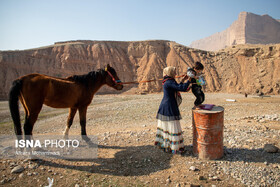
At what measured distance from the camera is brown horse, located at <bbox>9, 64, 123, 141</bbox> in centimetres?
Answer: 409

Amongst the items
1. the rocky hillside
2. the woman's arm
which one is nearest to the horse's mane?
the woman's arm

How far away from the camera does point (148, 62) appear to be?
3675cm

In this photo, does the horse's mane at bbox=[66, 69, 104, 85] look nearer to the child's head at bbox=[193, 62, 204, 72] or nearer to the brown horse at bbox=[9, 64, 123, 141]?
the brown horse at bbox=[9, 64, 123, 141]

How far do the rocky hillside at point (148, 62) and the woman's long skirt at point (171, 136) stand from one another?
2707cm

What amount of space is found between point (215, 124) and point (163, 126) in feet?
4.13

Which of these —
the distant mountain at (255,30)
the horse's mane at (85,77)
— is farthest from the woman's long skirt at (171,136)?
the distant mountain at (255,30)

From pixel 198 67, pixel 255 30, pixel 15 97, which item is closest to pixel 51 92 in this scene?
pixel 15 97

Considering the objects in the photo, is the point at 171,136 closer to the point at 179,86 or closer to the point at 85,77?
the point at 179,86

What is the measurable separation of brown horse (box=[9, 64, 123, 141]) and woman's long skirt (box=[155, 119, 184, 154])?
2101mm

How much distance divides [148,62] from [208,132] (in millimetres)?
33662

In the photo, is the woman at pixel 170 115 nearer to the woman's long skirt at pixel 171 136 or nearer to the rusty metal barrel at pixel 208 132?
the woman's long skirt at pixel 171 136

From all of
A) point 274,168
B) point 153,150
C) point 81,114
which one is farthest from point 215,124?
point 81,114

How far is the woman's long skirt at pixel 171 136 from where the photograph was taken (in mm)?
4258

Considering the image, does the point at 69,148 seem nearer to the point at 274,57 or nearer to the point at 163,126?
the point at 163,126
